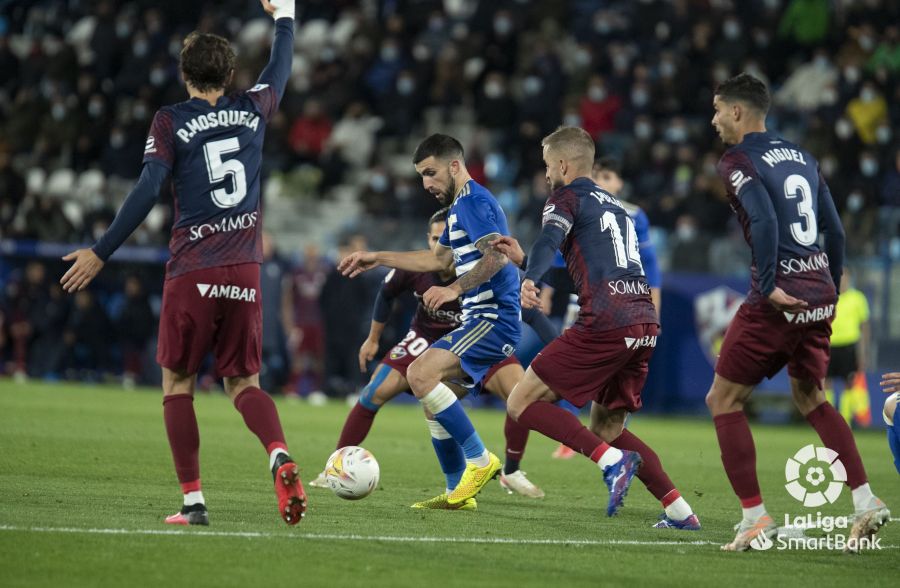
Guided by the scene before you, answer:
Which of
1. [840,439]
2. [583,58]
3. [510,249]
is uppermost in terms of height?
[583,58]

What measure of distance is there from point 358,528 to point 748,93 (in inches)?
126

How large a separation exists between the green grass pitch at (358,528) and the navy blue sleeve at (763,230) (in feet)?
4.77

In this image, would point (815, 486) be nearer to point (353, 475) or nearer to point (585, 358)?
point (585, 358)

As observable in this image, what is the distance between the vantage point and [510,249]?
26.6 feet

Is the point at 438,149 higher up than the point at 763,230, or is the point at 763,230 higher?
the point at 438,149

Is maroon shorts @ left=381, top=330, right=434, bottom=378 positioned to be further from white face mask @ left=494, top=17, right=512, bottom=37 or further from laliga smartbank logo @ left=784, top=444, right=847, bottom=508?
white face mask @ left=494, top=17, right=512, bottom=37

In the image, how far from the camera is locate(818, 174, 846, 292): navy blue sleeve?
25.0ft

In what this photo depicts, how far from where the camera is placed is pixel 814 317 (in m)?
7.39

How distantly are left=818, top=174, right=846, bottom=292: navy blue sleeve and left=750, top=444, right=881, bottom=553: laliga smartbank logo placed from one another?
3.36 ft

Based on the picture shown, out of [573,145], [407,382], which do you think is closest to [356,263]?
[573,145]

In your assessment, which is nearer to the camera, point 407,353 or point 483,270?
point 483,270

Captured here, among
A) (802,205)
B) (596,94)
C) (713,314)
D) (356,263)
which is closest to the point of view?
(802,205)

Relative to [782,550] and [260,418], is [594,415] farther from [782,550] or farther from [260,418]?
[260,418]

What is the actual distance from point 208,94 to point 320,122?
1921 centimetres
